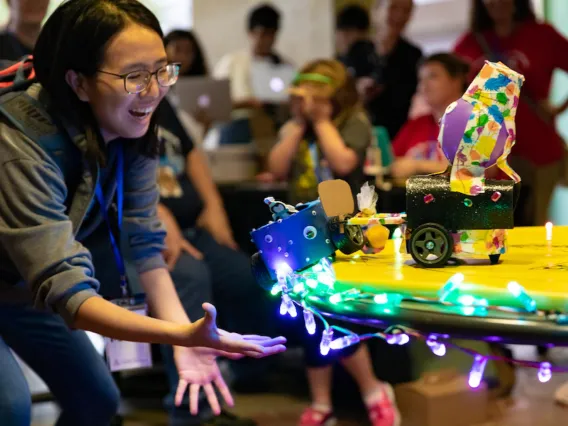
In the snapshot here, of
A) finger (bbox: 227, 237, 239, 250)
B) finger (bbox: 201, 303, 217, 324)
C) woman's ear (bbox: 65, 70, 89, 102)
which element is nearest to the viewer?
finger (bbox: 201, 303, 217, 324)

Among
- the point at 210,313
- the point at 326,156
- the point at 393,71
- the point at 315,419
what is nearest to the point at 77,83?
the point at 210,313

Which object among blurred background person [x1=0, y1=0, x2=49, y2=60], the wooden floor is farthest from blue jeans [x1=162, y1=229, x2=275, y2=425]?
blurred background person [x1=0, y1=0, x2=49, y2=60]

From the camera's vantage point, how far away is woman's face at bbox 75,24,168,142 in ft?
4.99

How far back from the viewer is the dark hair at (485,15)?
348cm

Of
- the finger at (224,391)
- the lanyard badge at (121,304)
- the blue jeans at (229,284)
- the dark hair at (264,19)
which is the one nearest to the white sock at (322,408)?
the blue jeans at (229,284)

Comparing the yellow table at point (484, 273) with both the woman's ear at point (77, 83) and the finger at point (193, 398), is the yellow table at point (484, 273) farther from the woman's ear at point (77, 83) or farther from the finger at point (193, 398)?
the woman's ear at point (77, 83)

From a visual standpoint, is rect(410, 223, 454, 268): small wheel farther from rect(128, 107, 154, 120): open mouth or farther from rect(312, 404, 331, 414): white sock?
rect(312, 404, 331, 414): white sock

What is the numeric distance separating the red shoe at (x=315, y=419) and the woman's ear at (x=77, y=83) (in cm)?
152

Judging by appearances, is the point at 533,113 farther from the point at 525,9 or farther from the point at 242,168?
the point at 242,168

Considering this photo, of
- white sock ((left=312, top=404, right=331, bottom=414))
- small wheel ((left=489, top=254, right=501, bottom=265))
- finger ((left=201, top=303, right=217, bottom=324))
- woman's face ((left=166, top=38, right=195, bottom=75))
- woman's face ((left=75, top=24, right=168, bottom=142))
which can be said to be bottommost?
white sock ((left=312, top=404, right=331, bottom=414))

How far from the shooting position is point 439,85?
3043 millimetres

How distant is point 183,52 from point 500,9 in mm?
A: 1411

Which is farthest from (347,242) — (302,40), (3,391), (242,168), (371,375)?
(302,40)

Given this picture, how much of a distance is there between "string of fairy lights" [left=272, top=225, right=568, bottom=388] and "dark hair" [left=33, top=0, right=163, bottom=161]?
1.58 feet
